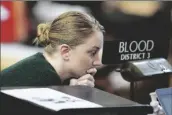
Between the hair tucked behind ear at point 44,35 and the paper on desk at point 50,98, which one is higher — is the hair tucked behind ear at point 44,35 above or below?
below

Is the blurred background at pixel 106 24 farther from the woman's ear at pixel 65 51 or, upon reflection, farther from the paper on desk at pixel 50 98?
the paper on desk at pixel 50 98

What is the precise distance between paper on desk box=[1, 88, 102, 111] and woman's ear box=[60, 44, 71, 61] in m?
0.50

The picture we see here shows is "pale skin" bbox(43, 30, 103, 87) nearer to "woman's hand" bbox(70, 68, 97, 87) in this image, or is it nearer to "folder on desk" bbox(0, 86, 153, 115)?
"woman's hand" bbox(70, 68, 97, 87)

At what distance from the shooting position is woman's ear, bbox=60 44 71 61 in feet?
3.83

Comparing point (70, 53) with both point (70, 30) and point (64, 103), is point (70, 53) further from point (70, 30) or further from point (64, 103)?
point (64, 103)

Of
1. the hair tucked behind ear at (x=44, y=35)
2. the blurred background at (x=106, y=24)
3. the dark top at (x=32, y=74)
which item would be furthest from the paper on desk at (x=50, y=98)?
the blurred background at (x=106, y=24)

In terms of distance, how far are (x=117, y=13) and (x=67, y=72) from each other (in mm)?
569

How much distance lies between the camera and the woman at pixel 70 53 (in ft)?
3.55

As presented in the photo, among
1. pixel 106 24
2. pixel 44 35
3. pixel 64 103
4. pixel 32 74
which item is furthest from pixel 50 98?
pixel 106 24

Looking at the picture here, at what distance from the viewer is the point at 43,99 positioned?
585mm

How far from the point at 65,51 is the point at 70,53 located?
0.06ft

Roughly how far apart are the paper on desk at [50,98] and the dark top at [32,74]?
0.25 meters

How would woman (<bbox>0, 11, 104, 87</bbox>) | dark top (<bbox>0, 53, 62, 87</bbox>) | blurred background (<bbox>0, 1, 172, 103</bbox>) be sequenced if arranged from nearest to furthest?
dark top (<bbox>0, 53, 62, 87</bbox>)
woman (<bbox>0, 11, 104, 87</bbox>)
blurred background (<bbox>0, 1, 172, 103</bbox>)

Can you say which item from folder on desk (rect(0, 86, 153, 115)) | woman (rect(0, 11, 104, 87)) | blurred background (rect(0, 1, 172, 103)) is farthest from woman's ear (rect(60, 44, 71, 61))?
folder on desk (rect(0, 86, 153, 115))
